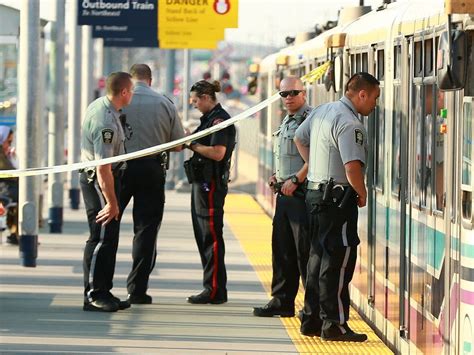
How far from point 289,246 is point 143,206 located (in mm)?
1324

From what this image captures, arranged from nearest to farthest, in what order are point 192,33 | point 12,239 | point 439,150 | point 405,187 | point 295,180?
point 439,150, point 405,187, point 295,180, point 12,239, point 192,33

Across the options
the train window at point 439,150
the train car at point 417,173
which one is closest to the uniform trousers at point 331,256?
the train car at point 417,173

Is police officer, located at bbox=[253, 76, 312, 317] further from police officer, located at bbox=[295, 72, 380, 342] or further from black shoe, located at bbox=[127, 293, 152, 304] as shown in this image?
black shoe, located at bbox=[127, 293, 152, 304]

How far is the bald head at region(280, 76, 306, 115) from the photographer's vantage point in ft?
40.0

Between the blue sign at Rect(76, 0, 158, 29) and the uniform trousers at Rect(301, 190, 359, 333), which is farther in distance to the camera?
the blue sign at Rect(76, 0, 158, 29)

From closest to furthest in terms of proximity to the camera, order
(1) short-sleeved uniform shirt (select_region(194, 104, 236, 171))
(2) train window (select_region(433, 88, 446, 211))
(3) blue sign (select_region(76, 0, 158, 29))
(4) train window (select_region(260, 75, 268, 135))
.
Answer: (2) train window (select_region(433, 88, 446, 211)) < (1) short-sleeved uniform shirt (select_region(194, 104, 236, 171)) < (3) blue sign (select_region(76, 0, 158, 29)) < (4) train window (select_region(260, 75, 268, 135))

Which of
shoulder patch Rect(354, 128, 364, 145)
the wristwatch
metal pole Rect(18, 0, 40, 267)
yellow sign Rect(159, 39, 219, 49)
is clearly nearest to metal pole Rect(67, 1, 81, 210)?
yellow sign Rect(159, 39, 219, 49)

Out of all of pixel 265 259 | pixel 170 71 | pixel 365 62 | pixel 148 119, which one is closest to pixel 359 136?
pixel 365 62

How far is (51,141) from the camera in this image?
2211cm

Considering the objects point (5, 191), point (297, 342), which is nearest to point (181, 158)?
point (5, 191)

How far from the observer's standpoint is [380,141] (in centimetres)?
1188

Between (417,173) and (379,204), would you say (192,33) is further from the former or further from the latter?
(417,173)

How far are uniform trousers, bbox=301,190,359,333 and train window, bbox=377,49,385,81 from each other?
119 cm

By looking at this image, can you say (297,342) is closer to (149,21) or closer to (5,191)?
(5,191)
